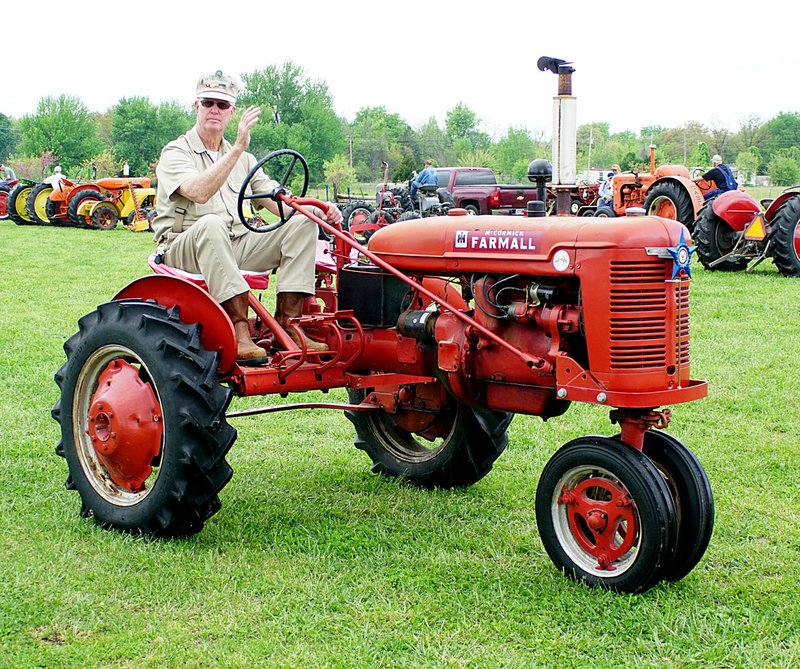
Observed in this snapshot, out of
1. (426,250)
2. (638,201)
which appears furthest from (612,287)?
(638,201)

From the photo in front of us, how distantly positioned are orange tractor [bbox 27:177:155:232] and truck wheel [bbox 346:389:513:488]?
2011 centimetres

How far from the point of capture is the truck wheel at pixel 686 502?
3.72 metres

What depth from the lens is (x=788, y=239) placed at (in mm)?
13383

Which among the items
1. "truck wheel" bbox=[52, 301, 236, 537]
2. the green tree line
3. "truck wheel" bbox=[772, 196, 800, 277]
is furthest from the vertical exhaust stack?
the green tree line

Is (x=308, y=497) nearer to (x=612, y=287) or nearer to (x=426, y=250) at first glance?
(x=426, y=250)

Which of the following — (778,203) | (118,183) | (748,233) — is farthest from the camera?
(118,183)

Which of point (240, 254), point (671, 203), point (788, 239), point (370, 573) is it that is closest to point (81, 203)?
point (671, 203)

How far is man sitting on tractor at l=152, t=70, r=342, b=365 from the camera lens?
4543 mm

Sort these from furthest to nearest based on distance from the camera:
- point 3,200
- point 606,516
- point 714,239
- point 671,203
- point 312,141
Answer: point 312,141, point 3,200, point 671,203, point 714,239, point 606,516

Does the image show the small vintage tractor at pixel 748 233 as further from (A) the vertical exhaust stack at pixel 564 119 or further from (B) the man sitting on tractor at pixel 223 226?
(B) the man sitting on tractor at pixel 223 226

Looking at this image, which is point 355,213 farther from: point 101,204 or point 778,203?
point 778,203

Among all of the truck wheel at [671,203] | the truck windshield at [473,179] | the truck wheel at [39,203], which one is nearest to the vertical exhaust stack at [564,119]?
the truck wheel at [671,203]

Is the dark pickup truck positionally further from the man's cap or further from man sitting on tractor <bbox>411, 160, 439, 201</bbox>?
the man's cap

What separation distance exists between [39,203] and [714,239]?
17.9 m
